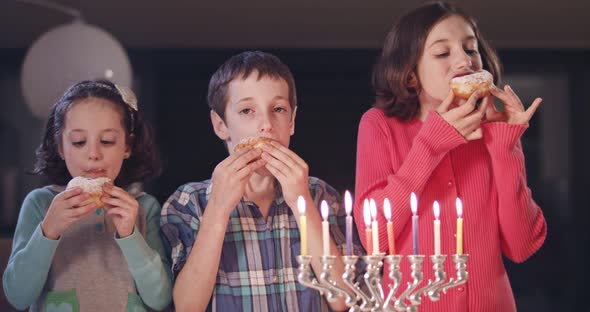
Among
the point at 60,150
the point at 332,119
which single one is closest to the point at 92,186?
the point at 60,150

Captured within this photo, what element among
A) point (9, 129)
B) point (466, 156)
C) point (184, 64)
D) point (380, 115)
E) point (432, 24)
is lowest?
point (466, 156)

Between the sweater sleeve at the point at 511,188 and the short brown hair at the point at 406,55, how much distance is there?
0.22 metres

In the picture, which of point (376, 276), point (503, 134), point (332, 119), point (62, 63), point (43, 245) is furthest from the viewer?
point (332, 119)

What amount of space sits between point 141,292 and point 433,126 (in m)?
0.74

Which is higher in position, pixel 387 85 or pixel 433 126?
pixel 387 85

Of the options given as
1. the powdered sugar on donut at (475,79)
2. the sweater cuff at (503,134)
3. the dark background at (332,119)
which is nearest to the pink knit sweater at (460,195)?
the sweater cuff at (503,134)

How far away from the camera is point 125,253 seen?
1729mm

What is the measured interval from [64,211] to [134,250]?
0.56 feet

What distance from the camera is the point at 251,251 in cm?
185

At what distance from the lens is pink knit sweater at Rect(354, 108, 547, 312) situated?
5.73 ft

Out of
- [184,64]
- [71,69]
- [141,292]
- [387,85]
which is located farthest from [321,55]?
[141,292]

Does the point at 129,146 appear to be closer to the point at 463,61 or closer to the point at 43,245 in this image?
the point at 43,245

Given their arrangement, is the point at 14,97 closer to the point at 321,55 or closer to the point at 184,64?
the point at 184,64

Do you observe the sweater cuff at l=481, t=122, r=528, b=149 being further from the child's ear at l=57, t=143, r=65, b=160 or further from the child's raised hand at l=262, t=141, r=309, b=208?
the child's ear at l=57, t=143, r=65, b=160
